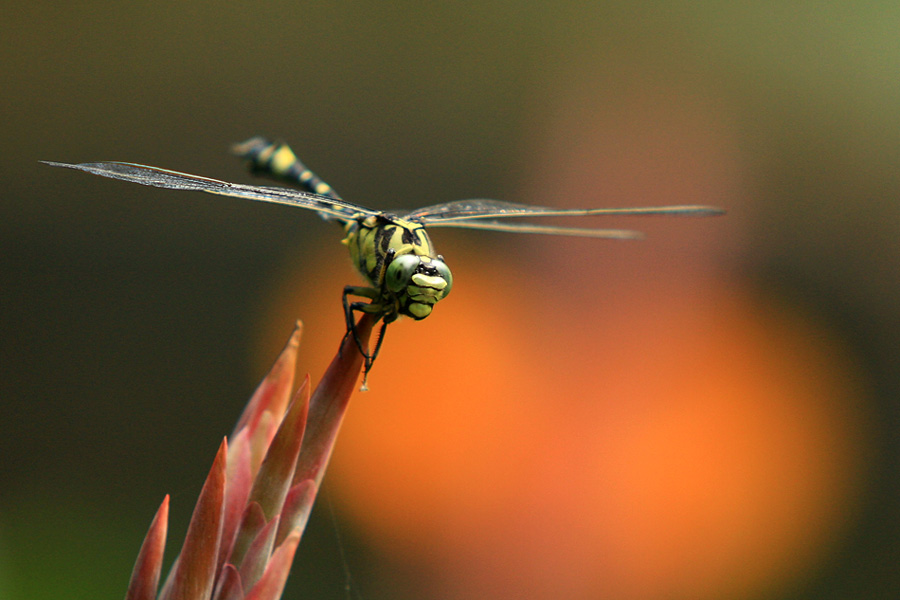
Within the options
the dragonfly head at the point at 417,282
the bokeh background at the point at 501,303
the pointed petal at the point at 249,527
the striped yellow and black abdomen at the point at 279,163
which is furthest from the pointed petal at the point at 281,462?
the bokeh background at the point at 501,303

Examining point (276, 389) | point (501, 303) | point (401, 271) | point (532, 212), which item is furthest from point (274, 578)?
point (501, 303)

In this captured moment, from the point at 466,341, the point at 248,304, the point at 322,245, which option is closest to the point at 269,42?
the point at 322,245

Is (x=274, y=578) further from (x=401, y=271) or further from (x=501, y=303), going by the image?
(x=501, y=303)

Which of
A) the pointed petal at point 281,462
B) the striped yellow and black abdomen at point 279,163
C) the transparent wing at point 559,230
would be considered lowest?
the pointed petal at point 281,462

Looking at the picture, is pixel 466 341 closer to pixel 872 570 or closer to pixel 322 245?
pixel 322 245

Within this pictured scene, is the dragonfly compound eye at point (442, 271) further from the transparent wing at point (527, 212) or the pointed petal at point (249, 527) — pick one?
the pointed petal at point (249, 527)

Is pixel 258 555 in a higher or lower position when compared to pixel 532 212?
lower

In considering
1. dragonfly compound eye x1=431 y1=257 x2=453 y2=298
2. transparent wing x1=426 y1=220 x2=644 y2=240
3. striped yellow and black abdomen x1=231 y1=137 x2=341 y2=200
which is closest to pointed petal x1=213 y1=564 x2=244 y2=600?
dragonfly compound eye x1=431 y1=257 x2=453 y2=298
